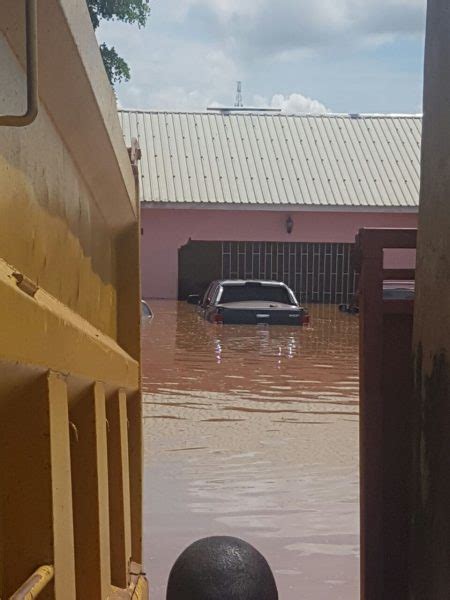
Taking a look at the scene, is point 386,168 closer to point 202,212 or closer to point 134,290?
point 202,212

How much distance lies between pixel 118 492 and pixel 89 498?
765 millimetres

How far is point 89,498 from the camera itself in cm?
265

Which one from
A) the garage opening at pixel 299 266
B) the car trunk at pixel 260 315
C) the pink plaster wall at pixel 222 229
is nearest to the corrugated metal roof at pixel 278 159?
the pink plaster wall at pixel 222 229

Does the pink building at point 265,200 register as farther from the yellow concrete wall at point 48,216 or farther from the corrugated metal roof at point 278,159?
the yellow concrete wall at point 48,216

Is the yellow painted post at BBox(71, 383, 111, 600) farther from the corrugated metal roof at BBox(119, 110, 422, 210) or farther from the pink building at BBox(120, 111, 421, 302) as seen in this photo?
the corrugated metal roof at BBox(119, 110, 422, 210)

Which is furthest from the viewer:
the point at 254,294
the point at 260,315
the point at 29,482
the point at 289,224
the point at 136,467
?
the point at 289,224

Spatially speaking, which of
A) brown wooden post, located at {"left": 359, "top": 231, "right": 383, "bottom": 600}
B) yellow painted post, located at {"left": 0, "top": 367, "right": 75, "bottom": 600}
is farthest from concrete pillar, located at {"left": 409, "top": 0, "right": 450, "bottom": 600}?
yellow painted post, located at {"left": 0, "top": 367, "right": 75, "bottom": 600}

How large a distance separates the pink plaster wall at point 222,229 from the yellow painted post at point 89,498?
1105 inches

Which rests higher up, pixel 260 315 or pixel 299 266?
pixel 299 266

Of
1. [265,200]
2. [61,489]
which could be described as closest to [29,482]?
[61,489]

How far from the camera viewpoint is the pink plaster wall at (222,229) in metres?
31.1

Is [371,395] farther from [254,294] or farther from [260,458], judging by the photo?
[254,294]

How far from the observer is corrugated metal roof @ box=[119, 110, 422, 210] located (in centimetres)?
3058

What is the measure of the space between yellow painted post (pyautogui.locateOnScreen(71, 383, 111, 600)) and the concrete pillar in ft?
3.44
